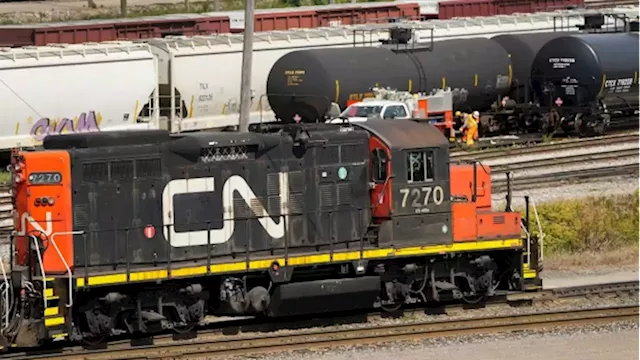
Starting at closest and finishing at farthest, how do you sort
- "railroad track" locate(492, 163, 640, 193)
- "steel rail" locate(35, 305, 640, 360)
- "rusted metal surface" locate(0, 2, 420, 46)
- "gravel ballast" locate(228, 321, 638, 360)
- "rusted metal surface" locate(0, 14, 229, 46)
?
"steel rail" locate(35, 305, 640, 360)
"gravel ballast" locate(228, 321, 638, 360)
"railroad track" locate(492, 163, 640, 193)
"rusted metal surface" locate(0, 14, 229, 46)
"rusted metal surface" locate(0, 2, 420, 46)

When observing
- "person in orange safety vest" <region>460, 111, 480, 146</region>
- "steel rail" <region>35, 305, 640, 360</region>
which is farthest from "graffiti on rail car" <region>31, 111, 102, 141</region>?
"steel rail" <region>35, 305, 640, 360</region>

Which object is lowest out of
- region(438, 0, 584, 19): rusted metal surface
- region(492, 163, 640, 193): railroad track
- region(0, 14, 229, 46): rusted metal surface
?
region(492, 163, 640, 193): railroad track

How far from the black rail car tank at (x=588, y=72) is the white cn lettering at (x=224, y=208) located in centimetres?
1899

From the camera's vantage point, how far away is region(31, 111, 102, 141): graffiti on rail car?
104 feet

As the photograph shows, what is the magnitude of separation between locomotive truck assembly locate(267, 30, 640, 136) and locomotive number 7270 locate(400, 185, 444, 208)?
1370cm

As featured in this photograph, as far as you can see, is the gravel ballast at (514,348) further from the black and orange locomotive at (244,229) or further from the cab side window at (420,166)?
the cab side window at (420,166)

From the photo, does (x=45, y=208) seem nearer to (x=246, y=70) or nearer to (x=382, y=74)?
(x=246, y=70)

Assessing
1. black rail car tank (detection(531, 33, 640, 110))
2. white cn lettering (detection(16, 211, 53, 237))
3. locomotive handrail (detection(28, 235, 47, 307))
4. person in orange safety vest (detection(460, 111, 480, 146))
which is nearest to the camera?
locomotive handrail (detection(28, 235, 47, 307))

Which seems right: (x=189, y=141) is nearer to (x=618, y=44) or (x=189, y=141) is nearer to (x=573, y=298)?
(x=573, y=298)

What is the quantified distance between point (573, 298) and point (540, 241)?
107 centimetres

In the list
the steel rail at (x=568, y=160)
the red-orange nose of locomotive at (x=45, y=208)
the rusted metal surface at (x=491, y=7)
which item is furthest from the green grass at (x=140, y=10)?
the red-orange nose of locomotive at (x=45, y=208)

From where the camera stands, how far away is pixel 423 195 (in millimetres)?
17984

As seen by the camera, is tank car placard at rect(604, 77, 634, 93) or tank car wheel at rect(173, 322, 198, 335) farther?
tank car placard at rect(604, 77, 634, 93)

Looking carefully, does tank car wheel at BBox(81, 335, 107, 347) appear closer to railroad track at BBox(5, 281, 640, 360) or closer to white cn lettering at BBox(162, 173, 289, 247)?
railroad track at BBox(5, 281, 640, 360)
